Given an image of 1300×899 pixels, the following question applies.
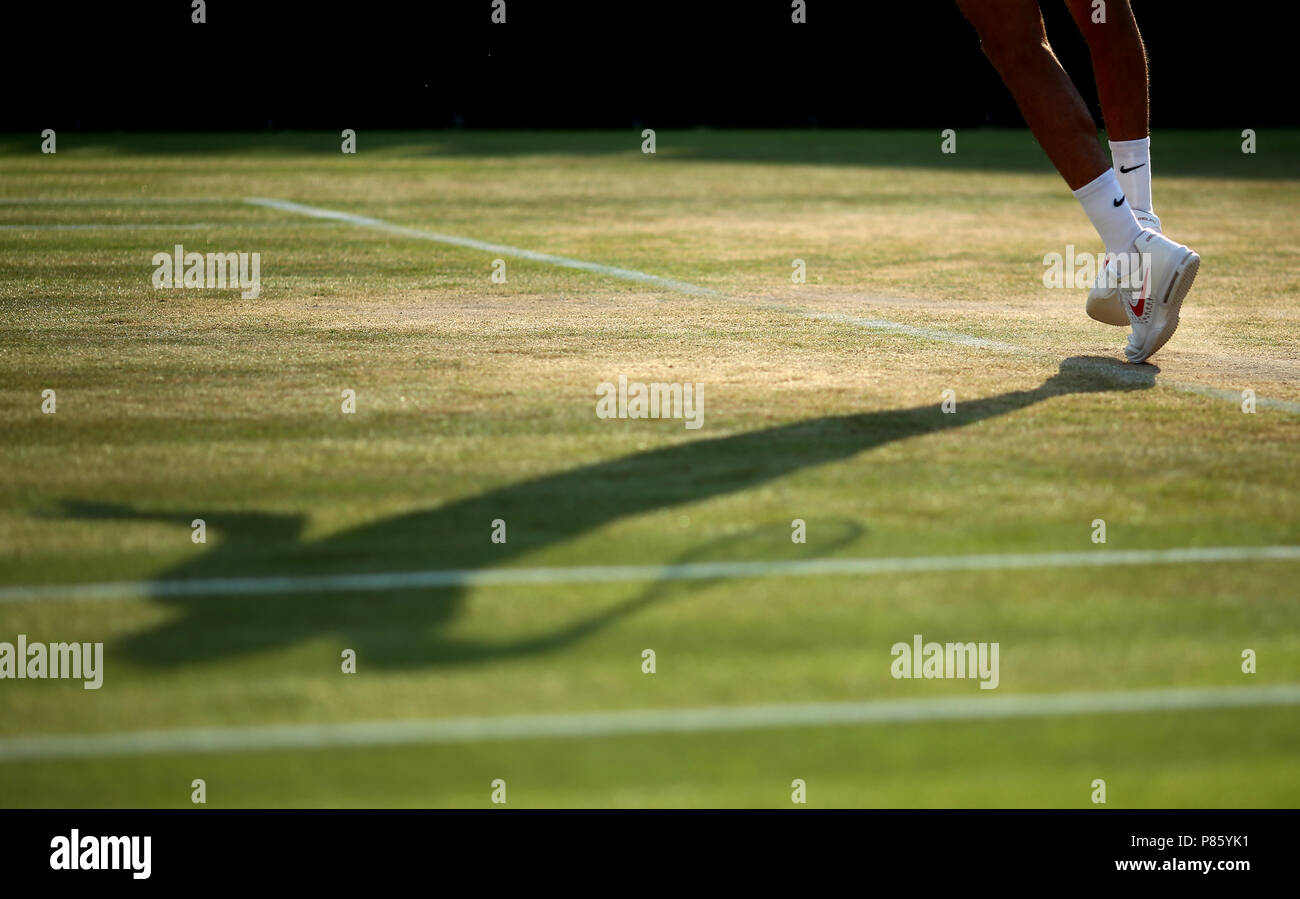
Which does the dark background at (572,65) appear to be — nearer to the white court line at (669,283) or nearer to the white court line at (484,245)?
the white court line at (484,245)

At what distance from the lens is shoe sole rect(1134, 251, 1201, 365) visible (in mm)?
Result: 5129

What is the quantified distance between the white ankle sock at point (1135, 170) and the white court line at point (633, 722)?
326cm

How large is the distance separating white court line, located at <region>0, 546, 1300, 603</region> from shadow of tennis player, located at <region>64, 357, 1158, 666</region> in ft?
0.09

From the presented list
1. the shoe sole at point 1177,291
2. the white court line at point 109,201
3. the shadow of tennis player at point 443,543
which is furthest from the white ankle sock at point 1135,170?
the white court line at point 109,201

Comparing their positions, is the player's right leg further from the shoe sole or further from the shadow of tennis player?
the shadow of tennis player

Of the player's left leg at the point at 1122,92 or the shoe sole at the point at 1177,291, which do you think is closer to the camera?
the shoe sole at the point at 1177,291

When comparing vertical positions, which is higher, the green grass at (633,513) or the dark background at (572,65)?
the dark background at (572,65)

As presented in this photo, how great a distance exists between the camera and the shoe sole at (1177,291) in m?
5.13

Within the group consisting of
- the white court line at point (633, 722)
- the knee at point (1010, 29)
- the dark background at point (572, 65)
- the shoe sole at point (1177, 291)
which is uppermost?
the dark background at point (572, 65)

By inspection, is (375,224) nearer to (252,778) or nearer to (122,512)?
(122,512)

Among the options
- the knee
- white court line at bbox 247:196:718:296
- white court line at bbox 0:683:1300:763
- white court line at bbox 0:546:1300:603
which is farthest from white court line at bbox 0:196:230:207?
white court line at bbox 0:683:1300:763
